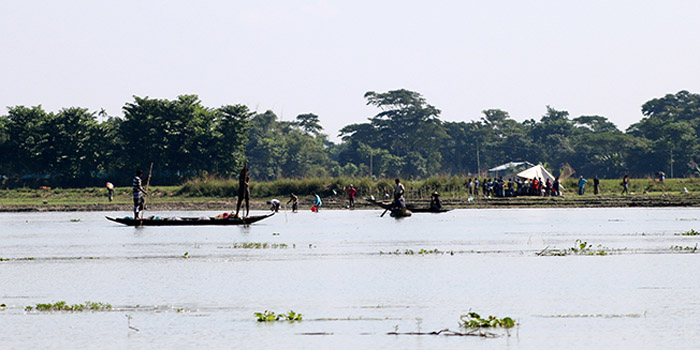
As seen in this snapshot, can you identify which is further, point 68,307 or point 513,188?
point 513,188

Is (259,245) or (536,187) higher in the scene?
(536,187)

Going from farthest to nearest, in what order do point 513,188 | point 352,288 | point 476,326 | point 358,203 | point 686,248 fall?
point 513,188 < point 358,203 < point 686,248 < point 352,288 < point 476,326

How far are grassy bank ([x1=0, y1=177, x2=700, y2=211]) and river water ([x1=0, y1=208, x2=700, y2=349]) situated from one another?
1050 inches

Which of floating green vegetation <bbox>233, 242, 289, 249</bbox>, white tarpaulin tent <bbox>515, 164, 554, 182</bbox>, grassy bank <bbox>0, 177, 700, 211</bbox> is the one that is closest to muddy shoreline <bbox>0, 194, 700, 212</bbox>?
grassy bank <bbox>0, 177, 700, 211</bbox>

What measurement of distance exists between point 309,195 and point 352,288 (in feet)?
163

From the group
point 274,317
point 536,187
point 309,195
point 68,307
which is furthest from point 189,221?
point 536,187

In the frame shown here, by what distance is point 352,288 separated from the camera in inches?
776

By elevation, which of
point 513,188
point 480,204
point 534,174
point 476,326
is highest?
point 534,174

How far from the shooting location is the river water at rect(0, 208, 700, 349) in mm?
14422

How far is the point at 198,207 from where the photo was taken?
208 feet

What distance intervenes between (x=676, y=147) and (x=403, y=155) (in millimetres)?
34945

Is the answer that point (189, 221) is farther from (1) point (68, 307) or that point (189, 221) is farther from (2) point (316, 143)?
(2) point (316, 143)

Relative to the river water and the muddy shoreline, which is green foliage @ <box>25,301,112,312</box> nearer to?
the river water

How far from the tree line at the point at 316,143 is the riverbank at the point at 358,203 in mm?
13110
